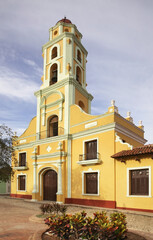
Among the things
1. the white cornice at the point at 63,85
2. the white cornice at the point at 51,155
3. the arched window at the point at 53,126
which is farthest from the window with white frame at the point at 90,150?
the white cornice at the point at 63,85

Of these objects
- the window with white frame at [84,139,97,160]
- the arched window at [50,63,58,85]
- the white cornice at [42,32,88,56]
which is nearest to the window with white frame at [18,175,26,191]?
the window with white frame at [84,139,97,160]

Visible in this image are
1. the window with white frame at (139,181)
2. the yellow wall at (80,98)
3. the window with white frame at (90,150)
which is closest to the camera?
the window with white frame at (139,181)

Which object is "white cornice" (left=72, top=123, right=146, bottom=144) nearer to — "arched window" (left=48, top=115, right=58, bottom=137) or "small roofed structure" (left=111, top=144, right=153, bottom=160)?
"small roofed structure" (left=111, top=144, right=153, bottom=160)

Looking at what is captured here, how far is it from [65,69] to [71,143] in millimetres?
7456

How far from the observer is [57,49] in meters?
21.8

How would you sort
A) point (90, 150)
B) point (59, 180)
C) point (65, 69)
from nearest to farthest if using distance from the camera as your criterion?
point (90, 150) → point (59, 180) → point (65, 69)

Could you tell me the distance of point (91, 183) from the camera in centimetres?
1609

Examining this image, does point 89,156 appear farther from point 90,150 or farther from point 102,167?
point 102,167

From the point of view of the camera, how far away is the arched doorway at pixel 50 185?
60.6ft

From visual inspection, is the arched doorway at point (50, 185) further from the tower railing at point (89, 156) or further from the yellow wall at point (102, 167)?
the tower railing at point (89, 156)

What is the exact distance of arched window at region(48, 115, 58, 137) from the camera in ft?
67.0

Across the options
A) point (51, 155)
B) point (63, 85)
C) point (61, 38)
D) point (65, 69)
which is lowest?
point (51, 155)

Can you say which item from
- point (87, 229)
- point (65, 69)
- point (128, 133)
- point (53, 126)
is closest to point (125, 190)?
point (128, 133)

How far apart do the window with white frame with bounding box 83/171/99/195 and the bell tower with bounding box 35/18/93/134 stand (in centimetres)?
437
